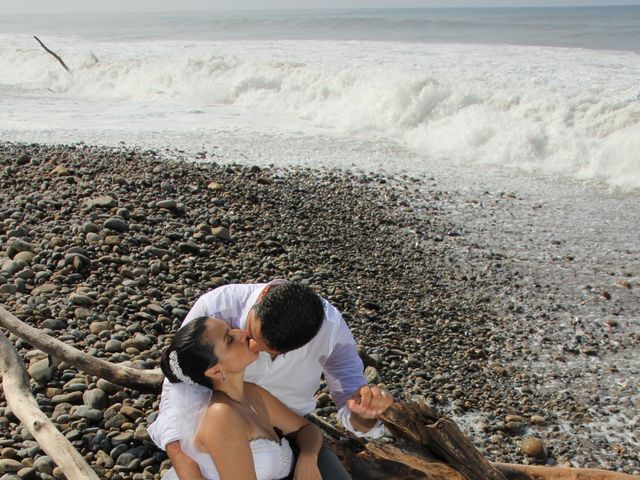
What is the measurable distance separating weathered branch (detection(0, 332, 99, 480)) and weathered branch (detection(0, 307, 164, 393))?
16 centimetres

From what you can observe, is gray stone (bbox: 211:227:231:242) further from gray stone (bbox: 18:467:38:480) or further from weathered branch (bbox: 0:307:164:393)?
gray stone (bbox: 18:467:38:480)

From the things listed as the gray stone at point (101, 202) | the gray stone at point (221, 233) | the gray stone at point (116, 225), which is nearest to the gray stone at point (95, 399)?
the gray stone at point (116, 225)

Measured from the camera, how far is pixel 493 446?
198 inches

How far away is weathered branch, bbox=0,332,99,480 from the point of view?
11.9 ft

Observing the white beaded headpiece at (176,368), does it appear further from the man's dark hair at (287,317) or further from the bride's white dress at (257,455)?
the man's dark hair at (287,317)

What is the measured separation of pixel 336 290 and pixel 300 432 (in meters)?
3.21

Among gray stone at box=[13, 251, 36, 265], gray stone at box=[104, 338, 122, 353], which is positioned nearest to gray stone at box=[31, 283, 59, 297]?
gray stone at box=[13, 251, 36, 265]

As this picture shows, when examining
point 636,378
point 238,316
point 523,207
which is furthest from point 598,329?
point 238,316

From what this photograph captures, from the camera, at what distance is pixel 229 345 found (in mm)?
3129

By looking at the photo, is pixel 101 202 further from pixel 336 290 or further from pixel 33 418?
pixel 33 418

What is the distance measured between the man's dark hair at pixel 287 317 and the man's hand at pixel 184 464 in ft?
1.94

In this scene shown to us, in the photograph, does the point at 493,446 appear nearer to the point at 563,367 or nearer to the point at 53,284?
the point at 563,367

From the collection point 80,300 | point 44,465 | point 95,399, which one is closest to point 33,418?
point 44,465

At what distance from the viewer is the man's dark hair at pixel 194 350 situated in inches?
121
